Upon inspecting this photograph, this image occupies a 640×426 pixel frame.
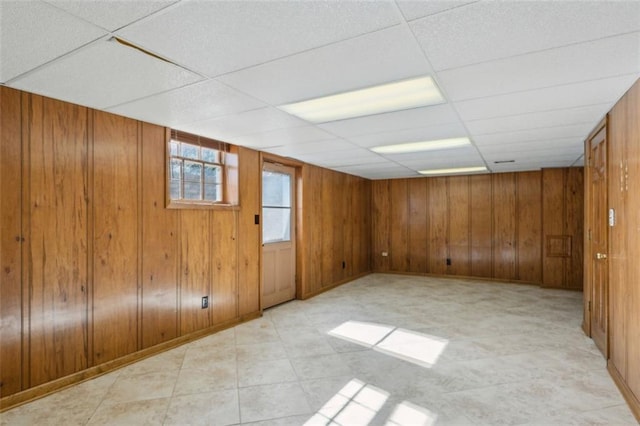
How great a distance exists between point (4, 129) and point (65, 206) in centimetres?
67

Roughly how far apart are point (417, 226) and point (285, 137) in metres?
5.00

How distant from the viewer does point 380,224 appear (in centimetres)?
826

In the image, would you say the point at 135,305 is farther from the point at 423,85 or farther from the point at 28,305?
the point at 423,85

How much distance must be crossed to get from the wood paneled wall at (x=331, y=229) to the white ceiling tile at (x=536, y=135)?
2850 mm

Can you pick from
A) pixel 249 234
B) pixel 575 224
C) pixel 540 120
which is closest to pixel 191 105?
pixel 249 234

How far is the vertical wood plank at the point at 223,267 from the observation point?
4.01m

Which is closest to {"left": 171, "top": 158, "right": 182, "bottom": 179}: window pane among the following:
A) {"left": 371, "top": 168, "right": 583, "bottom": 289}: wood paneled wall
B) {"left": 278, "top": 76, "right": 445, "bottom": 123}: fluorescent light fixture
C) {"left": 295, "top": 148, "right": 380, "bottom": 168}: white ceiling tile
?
{"left": 278, "top": 76, "right": 445, "bottom": 123}: fluorescent light fixture

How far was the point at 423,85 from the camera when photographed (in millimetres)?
2355

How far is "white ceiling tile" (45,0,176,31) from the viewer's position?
1429 mm

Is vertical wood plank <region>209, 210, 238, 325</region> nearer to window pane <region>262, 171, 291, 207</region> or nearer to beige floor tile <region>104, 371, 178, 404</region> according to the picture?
window pane <region>262, 171, 291, 207</region>

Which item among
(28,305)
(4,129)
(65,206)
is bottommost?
(28,305)

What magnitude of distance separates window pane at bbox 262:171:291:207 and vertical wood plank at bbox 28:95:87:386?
247cm

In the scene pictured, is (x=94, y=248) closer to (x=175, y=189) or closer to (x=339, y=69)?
(x=175, y=189)

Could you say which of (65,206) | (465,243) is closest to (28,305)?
(65,206)
